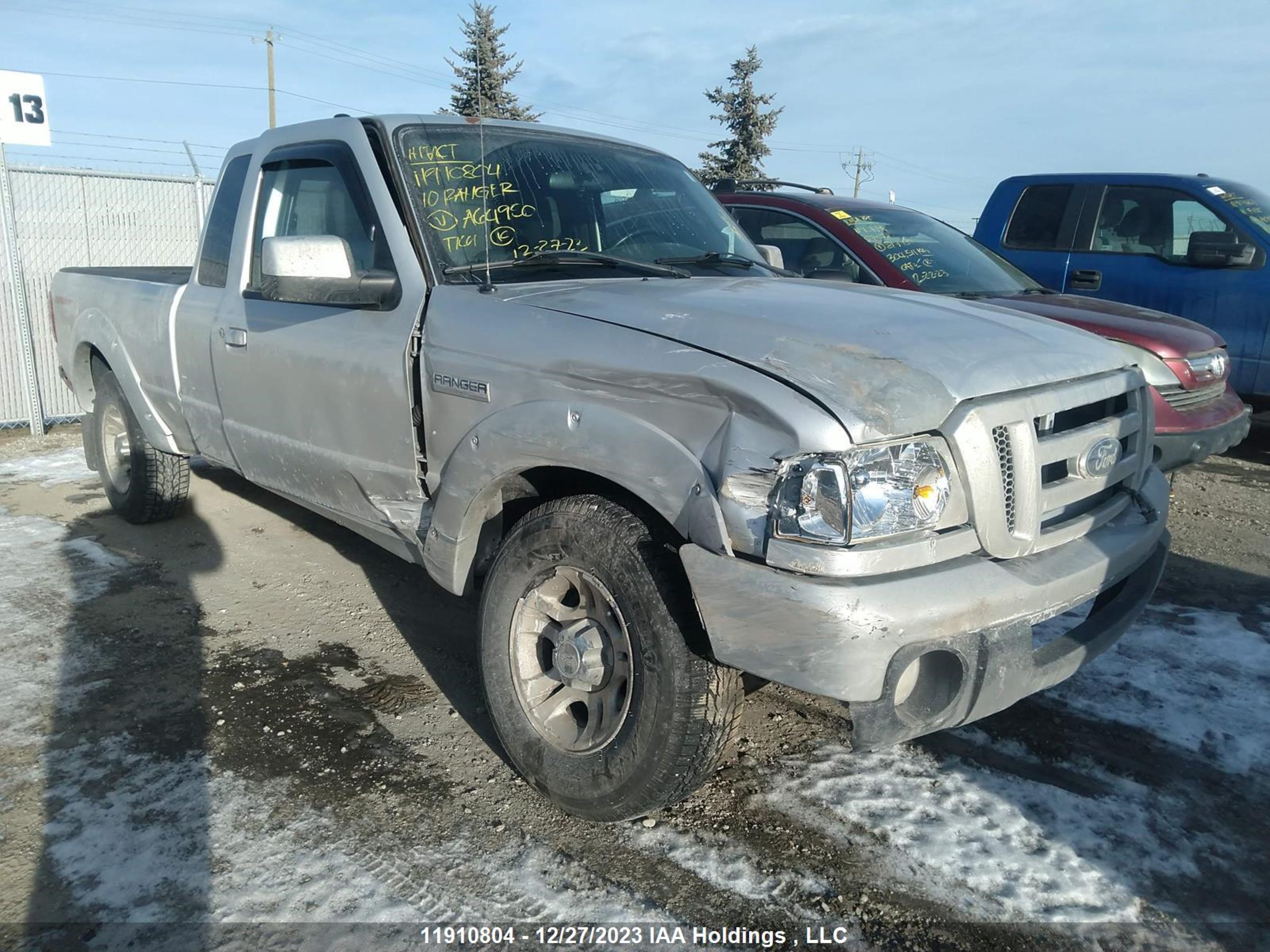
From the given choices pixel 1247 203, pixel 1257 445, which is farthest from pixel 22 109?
pixel 1257 445

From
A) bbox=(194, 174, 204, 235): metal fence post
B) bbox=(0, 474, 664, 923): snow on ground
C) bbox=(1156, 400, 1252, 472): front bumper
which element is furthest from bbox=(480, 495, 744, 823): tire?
bbox=(194, 174, 204, 235): metal fence post

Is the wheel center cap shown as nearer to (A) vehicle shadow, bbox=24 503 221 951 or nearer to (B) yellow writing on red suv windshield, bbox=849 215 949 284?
(A) vehicle shadow, bbox=24 503 221 951

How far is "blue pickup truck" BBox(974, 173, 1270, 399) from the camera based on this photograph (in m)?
6.91

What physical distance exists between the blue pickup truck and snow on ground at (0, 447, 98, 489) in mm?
7321

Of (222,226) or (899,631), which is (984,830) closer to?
(899,631)

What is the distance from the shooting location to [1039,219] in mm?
7797

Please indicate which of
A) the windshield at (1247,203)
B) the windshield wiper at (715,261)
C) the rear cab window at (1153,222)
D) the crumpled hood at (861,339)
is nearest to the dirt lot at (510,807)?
the crumpled hood at (861,339)

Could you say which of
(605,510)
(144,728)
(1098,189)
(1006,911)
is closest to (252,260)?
(144,728)

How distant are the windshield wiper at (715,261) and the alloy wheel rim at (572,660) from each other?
4.80 ft

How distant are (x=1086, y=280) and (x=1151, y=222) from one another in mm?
1432

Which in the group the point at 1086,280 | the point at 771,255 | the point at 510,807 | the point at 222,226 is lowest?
the point at 510,807

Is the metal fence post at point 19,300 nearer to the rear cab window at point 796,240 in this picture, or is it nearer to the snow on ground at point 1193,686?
the rear cab window at point 796,240

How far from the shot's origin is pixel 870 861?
2.58 m

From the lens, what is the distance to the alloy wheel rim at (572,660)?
2.59m
